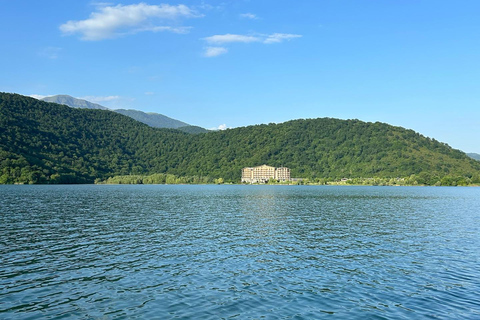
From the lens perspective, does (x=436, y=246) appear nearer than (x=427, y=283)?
No

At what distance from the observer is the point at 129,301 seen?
20.0m

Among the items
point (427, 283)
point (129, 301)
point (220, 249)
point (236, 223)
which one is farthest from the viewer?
point (236, 223)

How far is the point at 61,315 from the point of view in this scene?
17938 millimetres

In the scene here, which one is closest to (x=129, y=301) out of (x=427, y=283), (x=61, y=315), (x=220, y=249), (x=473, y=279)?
(x=61, y=315)

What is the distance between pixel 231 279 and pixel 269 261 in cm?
616

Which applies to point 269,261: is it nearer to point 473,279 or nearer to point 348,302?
point 348,302

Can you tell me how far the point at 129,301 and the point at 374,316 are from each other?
1276cm

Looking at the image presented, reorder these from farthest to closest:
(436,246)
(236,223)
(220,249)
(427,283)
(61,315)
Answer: (236,223) < (436,246) < (220,249) < (427,283) < (61,315)

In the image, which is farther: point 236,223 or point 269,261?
point 236,223

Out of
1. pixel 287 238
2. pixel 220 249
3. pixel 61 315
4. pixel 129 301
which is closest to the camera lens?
pixel 61 315

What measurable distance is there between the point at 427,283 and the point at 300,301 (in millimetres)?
9633

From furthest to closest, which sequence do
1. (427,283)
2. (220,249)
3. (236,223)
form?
(236,223) < (220,249) < (427,283)

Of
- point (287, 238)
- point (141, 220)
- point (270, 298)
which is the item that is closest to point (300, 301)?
point (270, 298)

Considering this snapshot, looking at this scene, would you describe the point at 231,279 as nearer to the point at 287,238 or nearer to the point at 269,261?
the point at 269,261
